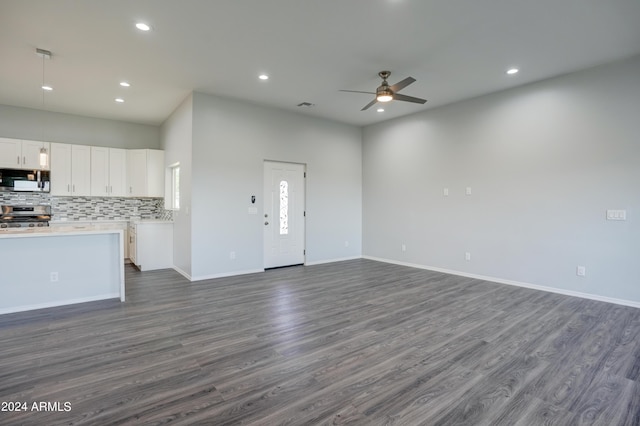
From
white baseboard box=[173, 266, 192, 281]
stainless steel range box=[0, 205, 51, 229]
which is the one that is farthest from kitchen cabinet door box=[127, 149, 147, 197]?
white baseboard box=[173, 266, 192, 281]

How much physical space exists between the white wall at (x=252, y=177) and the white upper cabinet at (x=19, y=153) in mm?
3274

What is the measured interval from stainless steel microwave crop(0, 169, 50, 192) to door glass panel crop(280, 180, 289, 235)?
464 cm

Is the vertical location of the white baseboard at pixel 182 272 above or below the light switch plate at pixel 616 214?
below

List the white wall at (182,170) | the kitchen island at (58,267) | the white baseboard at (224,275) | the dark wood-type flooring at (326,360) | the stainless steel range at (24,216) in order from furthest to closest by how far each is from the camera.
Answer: the stainless steel range at (24,216) < the white wall at (182,170) < the white baseboard at (224,275) < the kitchen island at (58,267) < the dark wood-type flooring at (326,360)

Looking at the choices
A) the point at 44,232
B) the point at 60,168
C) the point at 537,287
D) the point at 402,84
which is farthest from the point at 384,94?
the point at 60,168

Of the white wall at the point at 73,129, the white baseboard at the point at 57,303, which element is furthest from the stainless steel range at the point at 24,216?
the white baseboard at the point at 57,303

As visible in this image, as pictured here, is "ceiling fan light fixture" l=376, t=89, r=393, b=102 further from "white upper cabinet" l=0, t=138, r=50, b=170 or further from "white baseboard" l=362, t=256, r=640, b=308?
"white upper cabinet" l=0, t=138, r=50, b=170

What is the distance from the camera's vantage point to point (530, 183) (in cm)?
494

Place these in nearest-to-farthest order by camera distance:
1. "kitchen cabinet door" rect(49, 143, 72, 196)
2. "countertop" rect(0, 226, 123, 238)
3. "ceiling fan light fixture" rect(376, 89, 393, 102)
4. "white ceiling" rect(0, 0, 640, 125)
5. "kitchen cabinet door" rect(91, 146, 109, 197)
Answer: "white ceiling" rect(0, 0, 640, 125), "countertop" rect(0, 226, 123, 238), "ceiling fan light fixture" rect(376, 89, 393, 102), "kitchen cabinet door" rect(49, 143, 72, 196), "kitchen cabinet door" rect(91, 146, 109, 197)

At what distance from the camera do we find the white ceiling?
304 centimetres

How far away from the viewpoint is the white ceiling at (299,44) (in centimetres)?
304

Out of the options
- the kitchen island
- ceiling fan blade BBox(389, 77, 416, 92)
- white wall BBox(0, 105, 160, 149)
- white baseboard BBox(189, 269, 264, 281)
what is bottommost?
white baseboard BBox(189, 269, 264, 281)

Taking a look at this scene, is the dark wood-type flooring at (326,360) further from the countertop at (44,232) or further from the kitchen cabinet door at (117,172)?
the kitchen cabinet door at (117,172)

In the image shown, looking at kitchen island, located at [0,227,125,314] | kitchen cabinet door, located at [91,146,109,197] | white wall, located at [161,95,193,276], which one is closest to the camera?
kitchen island, located at [0,227,125,314]
